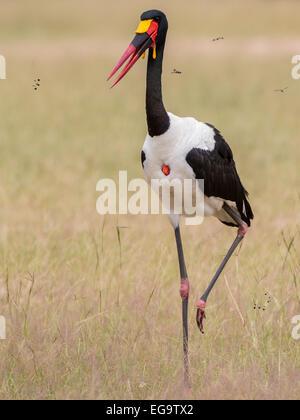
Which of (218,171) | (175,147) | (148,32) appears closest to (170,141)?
(175,147)

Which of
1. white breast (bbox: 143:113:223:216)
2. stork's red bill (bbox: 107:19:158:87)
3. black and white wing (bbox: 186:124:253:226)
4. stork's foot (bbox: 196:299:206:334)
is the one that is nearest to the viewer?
stork's red bill (bbox: 107:19:158:87)

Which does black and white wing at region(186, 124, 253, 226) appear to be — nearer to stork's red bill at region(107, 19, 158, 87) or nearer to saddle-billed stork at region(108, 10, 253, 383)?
saddle-billed stork at region(108, 10, 253, 383)

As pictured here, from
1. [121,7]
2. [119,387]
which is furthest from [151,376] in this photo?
[121,7]

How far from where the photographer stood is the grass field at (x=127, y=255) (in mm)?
5457

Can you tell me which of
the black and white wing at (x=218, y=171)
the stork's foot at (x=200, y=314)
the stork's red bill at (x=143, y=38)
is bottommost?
the stork's foot at (x=200, y=314)

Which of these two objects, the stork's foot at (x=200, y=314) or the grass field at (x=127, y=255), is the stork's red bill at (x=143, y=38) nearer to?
the grass field at (x=127, y=255)

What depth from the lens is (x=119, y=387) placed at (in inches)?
209

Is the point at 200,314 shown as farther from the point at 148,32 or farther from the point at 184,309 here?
the point at 148,32

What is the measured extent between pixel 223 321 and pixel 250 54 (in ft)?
67.8

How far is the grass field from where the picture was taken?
5457 mm

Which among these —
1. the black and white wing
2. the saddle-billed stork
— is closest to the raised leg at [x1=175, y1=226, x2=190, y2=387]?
the saddle-billed stork

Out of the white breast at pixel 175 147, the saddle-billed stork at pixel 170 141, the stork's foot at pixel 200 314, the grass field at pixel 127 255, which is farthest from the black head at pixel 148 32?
the stork's foot at pixel 200 314

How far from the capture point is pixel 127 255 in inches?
307
